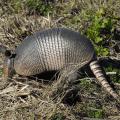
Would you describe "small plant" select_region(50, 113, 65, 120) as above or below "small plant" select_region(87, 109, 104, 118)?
above

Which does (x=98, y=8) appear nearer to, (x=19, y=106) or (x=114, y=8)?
(x=114, y=8)

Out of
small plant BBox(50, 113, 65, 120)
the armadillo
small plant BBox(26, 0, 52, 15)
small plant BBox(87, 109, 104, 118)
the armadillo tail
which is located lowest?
small plant BBox(87, 109, 104, 118)

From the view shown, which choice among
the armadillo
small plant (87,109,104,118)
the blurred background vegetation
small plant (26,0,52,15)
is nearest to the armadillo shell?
the armadillo

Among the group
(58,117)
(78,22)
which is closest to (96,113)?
(58,117)

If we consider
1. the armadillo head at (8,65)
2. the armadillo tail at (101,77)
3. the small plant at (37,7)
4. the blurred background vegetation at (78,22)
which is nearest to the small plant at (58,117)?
the blurred background vegetation at (78,22)

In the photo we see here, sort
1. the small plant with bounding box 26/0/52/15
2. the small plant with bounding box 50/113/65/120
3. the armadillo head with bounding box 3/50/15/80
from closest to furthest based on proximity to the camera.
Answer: the small plant with bounding box 50/113/65/120, the armadillo head with bounding box 3/50/15/80, the small plant with bounding box 26/0/52/15

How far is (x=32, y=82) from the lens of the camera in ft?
19.7

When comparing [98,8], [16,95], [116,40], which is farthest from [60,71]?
[98,8]

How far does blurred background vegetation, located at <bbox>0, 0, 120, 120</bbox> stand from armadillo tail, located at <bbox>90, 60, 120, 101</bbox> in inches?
3.9

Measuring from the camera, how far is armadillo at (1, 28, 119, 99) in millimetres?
5949

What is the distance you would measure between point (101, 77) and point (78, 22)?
211 cm

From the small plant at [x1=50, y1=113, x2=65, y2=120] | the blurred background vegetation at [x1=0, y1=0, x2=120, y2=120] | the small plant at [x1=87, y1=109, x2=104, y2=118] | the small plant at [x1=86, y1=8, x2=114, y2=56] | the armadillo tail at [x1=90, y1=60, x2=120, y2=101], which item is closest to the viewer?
the small plant at [x1=50, y1=113, x2=65, y2=120]

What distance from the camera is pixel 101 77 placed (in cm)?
593

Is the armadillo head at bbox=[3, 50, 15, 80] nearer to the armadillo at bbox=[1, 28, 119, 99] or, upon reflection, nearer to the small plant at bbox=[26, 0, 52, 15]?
the armadillo at bbox=[1, 28, 119, 99]
